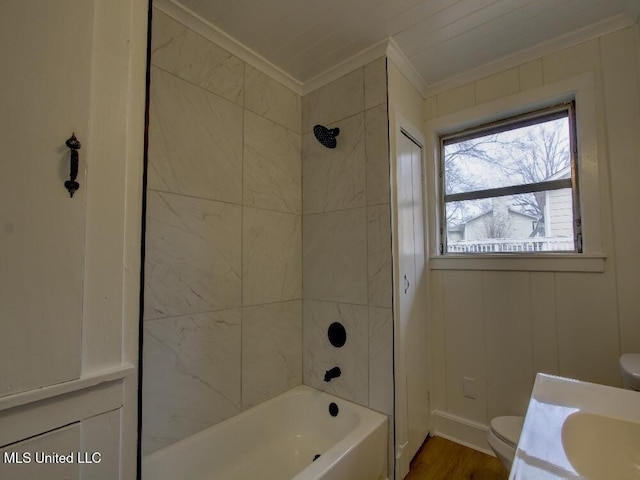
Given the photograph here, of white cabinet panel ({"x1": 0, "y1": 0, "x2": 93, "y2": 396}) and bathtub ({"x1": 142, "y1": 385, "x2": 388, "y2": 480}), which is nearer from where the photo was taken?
white cabinet panel ({"x1": 0, "y1": 0, "x2": 93, "y2": 396})

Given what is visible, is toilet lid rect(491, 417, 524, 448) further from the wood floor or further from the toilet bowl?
the wood floor

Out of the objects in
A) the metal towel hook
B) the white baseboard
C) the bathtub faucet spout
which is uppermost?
the metal towel hook

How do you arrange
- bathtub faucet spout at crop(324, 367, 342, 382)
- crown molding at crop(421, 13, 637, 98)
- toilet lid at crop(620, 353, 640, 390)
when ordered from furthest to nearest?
bathtub faucet spout at crop(324, 367, 342, 382) < crown molding at crop(421, 13, 637, 98) < toilet lid at crop(620, 353, 640, 390)

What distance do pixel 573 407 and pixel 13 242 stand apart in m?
1.35

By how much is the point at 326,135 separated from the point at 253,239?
75 cm

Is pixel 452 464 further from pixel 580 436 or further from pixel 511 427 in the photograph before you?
pixel 580 436

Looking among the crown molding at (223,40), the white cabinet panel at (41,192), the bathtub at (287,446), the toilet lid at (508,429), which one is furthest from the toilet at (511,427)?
the crown molding at (223,40)

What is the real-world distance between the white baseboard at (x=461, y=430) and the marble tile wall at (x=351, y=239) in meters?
0.63

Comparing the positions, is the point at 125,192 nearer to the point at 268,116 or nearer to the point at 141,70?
the point at 141,70

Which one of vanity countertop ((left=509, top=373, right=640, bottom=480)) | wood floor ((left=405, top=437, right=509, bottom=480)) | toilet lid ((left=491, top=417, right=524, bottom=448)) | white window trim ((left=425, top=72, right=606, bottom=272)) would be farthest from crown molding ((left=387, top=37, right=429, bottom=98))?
wood floor ((left=405, top=437, right=509, bottom=480))

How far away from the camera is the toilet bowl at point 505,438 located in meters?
1.26

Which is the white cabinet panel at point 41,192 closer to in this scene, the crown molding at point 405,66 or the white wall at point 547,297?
the crown molding at point 405,66

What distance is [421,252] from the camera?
6.46ft

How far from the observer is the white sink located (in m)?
0.68
